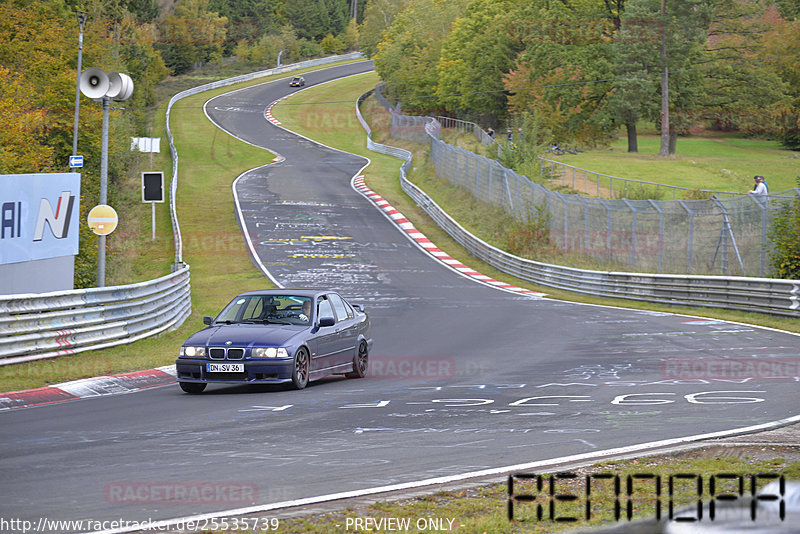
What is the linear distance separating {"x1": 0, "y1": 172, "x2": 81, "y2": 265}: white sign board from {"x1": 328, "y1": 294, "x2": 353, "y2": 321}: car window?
614 cm

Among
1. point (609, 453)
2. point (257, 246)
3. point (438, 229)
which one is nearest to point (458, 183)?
point (438, 229)

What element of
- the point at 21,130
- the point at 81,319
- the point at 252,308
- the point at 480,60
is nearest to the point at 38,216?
the point at 81,319

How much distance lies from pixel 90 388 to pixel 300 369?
3.02 meters

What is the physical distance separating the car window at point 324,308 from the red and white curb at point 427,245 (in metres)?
17.3

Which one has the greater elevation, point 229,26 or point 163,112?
point 229,26

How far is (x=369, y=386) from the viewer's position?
1370cm

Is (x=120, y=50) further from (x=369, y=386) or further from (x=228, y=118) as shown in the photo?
(x=369, y=386)

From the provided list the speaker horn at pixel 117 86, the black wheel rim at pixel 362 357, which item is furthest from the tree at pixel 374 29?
the black wheel rim at pixel 362 357

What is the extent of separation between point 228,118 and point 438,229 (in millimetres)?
45575

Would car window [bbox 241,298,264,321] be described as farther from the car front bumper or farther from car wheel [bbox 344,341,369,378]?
car wheel [bbox 344,341,369,378]

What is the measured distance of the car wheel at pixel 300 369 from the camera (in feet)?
42.1

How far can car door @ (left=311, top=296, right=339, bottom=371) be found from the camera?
537 inches

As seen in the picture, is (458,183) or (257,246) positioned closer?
(257,246)

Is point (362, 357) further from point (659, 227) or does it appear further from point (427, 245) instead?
point (427, 245)
